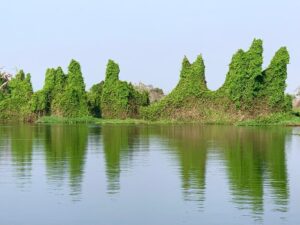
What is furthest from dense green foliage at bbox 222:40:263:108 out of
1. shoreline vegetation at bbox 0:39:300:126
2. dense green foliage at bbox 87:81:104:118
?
dense green foliage at bbox 87:81:104:118

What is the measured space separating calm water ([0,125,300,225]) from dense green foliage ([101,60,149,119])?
1486 inches

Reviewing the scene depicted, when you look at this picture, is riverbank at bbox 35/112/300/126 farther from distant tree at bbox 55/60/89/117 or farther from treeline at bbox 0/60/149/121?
treeline at bbox 0/60/149/121

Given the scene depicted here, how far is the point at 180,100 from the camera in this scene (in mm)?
63906

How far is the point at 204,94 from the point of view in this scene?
208 ft

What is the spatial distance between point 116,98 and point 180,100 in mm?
5934

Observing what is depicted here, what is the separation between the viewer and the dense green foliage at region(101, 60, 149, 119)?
66.2 metres

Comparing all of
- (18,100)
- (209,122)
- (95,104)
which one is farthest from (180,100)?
(18,100)

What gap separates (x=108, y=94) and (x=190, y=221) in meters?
54.5

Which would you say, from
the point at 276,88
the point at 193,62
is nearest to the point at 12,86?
the point at 193,62

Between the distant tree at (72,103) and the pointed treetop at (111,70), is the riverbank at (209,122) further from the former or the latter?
the pointed treetop at (111,70)

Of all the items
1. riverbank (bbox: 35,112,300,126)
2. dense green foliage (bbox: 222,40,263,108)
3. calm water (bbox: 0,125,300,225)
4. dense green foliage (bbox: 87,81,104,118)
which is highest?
dense green foliage (bbox: 222,40,263,108)

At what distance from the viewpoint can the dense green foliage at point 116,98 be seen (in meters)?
66.2

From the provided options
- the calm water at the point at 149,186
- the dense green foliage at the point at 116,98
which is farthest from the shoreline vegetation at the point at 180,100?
the calm water at the point at 149,186

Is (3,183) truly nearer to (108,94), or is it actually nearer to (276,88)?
(276,88)
